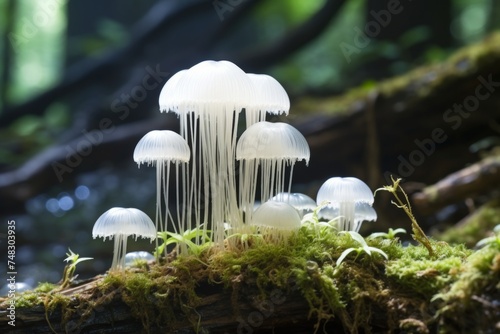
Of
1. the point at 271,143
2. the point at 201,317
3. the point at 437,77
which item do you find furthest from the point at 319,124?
the point at 201,317

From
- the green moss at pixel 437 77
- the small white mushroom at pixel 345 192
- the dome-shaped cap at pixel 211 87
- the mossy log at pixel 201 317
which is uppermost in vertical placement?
the green moss at pixel 437 77

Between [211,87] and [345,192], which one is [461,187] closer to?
[345,192]

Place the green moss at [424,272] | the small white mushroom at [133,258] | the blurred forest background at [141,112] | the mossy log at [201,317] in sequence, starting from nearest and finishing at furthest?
the green moss at [424,272] → the mossy log at [201,317] → the small white mushroom at [133,258] → the blurred forest background at [141,112]

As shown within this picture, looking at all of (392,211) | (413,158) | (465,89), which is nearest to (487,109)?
(465,89)

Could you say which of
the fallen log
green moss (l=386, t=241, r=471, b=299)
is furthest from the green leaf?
the fallen log

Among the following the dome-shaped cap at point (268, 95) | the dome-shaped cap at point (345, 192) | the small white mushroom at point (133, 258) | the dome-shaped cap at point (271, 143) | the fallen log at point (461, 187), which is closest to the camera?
the dome-shaped cap at point (271, 143)

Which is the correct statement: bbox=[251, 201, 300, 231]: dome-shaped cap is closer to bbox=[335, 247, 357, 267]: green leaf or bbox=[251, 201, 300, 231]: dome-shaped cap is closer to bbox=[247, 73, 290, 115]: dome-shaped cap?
bbox=[335, 247, 357, 267]: green leaf

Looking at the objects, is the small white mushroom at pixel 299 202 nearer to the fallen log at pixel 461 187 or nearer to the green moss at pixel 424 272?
the green moss at pixel 424 272

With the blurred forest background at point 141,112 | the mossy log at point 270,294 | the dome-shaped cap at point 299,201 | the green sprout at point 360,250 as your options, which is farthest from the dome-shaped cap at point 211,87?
the blurred forest background at point 141,112
